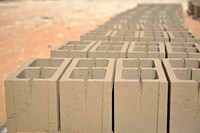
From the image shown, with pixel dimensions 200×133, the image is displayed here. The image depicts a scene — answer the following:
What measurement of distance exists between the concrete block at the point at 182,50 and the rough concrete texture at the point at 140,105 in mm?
1485

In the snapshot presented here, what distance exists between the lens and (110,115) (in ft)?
11.5

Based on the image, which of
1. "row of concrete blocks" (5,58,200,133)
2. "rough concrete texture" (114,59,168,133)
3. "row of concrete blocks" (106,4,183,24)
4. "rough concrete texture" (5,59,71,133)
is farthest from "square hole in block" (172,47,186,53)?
"row of concrete blocks" (106,4,183,24)

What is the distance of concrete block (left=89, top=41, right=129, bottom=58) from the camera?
5039 millimetres

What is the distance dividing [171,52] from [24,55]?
14.8 feet

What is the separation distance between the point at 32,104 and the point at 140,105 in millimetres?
1191

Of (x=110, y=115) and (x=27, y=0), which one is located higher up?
(x=27, y=0)

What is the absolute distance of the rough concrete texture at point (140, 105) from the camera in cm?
344

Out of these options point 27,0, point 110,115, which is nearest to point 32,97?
point 110,115

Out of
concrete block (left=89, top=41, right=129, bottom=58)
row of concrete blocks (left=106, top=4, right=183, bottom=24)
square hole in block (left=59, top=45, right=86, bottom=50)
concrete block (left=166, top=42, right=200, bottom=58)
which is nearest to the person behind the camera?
concrete block (left=166, top=42, right=200, bottom=58)

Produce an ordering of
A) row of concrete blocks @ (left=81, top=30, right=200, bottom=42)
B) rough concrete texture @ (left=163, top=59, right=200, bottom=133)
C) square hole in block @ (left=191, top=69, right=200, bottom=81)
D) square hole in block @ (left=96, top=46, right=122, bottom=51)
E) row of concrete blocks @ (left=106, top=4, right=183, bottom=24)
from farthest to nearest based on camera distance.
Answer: row of concrete blocks @ (left=106, top=4, right=183, bottom=24) → row of concrete blocks @ (left=81, top=30, right=200, bottom=42) → square hole in block @ (left=96, top=46, right=122, bottom=51) → square hole in block @ (left=191, top=69, right=200, bottom=81) → rough concrete texture @ (left=163, top=59, right=200, bottom=133)

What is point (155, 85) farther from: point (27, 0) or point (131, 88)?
point (27, 0)

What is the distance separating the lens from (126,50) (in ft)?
17.1

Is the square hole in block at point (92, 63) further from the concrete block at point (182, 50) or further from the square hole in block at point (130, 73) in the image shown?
the concrete block at point (182, 50)

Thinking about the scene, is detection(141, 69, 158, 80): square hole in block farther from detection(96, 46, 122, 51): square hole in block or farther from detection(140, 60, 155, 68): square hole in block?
detection(96, 46, 122, 51): square hole in block
